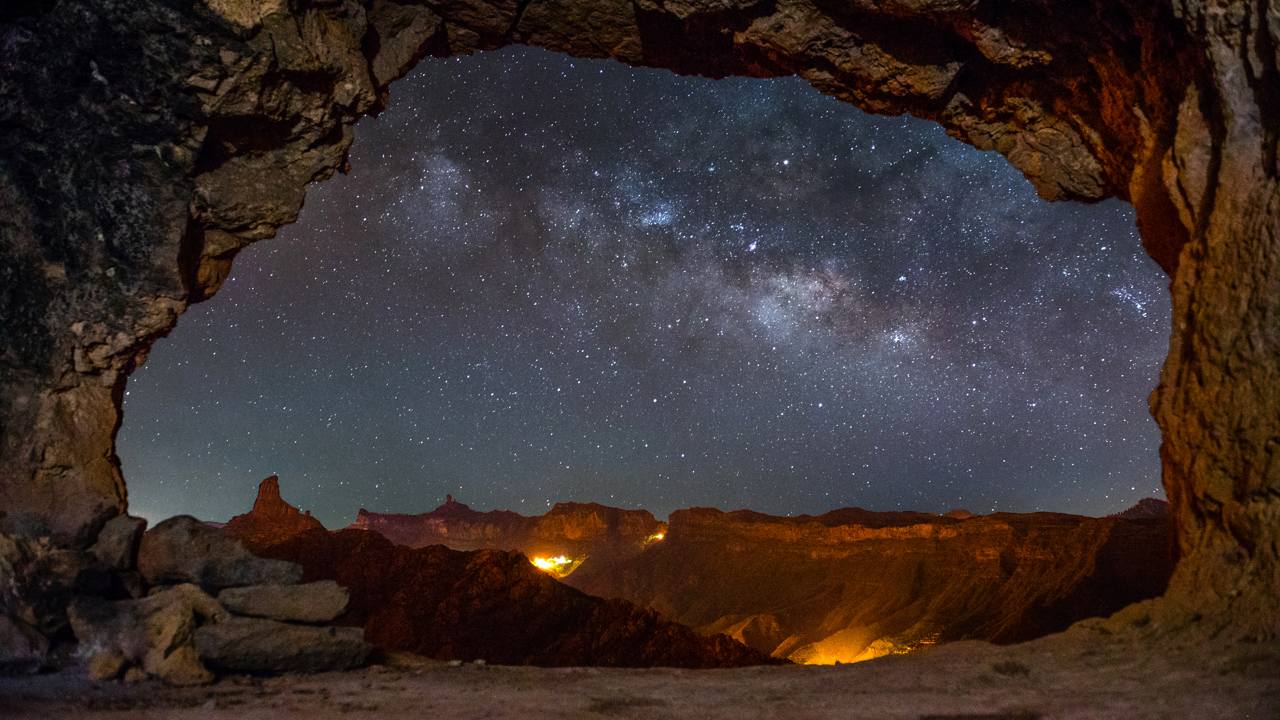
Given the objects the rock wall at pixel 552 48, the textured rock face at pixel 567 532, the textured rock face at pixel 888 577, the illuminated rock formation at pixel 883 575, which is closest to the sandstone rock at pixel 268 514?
the illuminated rock formation at pixel 883 575

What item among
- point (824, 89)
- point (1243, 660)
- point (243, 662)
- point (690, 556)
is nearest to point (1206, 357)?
point (1243, 660)

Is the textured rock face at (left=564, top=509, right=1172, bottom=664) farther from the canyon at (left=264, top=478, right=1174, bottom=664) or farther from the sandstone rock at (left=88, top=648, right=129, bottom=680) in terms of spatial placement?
the sandstone rock at (left=88, top=648, right=129, bottom=680)

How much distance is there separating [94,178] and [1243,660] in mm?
11434

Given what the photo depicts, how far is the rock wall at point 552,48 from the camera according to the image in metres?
6.64

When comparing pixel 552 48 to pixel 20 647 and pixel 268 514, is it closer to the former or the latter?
pixel 20 647

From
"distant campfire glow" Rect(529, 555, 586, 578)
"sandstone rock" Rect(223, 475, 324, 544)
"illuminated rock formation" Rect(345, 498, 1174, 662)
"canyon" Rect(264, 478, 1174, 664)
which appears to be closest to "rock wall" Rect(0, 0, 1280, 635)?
"illuminated rock formation" Rect(345, 498, 1174, 662)

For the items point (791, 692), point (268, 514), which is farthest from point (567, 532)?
point (791, 692)

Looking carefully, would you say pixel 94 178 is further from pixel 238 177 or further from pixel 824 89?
pixel 824 89

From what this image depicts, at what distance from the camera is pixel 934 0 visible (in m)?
8.67

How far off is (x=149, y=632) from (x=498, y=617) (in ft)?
55.9

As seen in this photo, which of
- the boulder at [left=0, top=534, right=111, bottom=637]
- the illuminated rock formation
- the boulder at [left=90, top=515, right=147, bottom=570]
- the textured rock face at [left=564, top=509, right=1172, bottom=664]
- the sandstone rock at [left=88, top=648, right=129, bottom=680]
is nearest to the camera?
the sandstone rock at [left=88, top=648, right=129, bottom=680]

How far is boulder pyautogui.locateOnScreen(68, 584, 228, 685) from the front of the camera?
5957 mm

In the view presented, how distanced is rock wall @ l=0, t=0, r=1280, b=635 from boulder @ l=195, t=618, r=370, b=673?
7.85 ft

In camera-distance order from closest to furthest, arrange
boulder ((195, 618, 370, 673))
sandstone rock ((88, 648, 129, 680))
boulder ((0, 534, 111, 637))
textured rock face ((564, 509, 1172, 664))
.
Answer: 1. sandstone rock ((88, 648, 129, 680))
2. boulder ((195, 618, 370, 673))
3. boulder ((0, 534, 111, 637))
4. textured rock face ((564, 509, 1172, 664))
